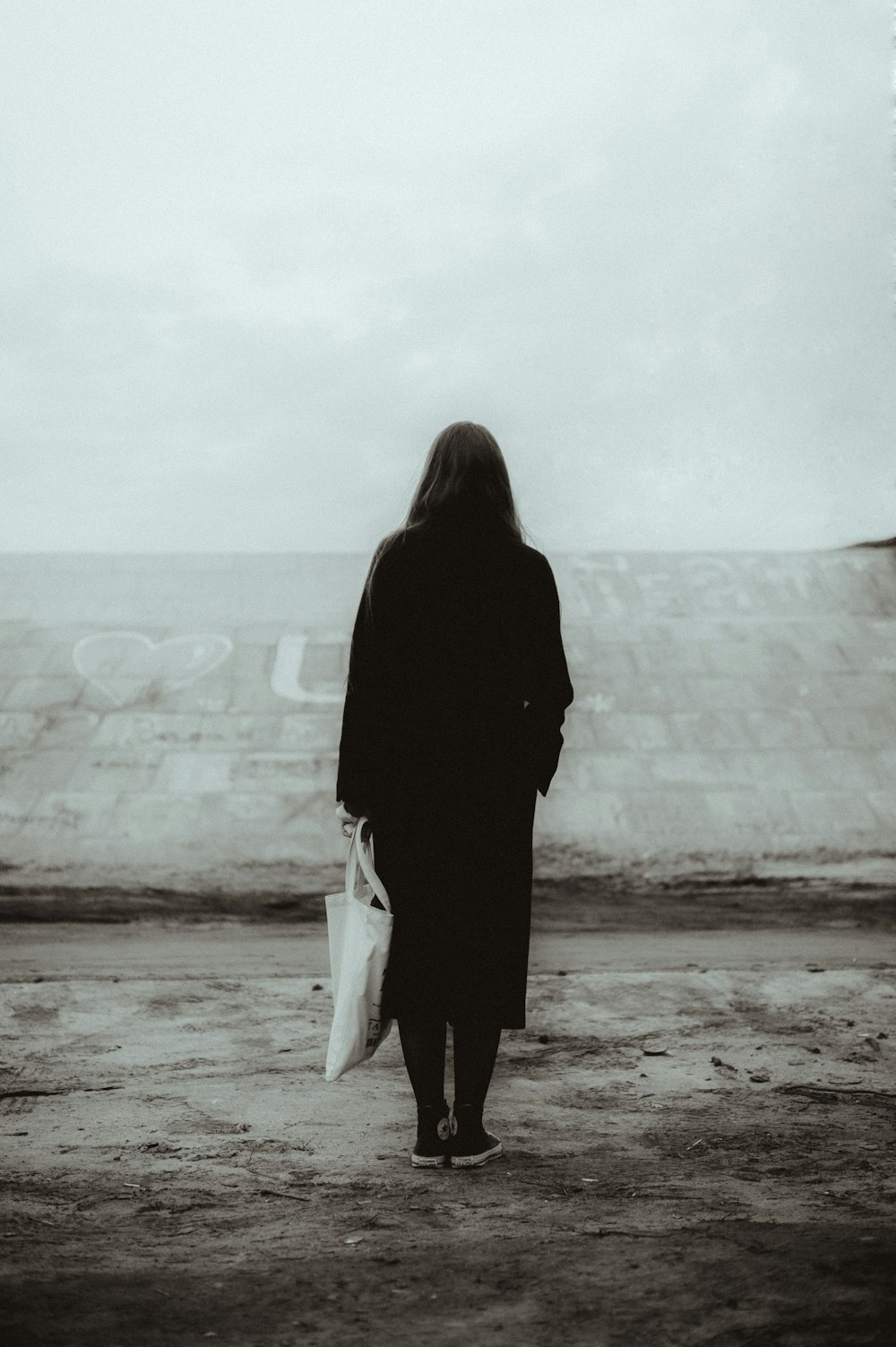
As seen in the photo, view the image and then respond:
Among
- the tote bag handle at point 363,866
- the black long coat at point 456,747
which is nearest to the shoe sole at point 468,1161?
the black long coat at point 456,747

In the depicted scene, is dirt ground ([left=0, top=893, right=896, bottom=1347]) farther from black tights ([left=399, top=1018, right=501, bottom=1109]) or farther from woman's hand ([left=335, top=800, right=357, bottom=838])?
woman's hand ([left=335, top=800, right=357, bottom=838])

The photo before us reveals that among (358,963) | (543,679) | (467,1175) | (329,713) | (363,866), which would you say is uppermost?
(329,713)

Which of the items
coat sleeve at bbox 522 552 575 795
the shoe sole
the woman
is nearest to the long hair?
the woman

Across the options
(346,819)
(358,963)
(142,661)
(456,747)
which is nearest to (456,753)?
(456,747)

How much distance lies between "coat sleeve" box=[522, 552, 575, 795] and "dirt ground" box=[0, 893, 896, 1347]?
972mm

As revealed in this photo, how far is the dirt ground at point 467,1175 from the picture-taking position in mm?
1748

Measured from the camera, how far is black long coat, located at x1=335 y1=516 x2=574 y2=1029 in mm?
2697

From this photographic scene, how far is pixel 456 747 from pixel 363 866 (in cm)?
37

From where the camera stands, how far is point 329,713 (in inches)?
402

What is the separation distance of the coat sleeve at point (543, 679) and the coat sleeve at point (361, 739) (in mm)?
384

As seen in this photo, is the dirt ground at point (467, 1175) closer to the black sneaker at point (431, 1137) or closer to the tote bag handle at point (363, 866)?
the black sneaker at point (431, 1137)

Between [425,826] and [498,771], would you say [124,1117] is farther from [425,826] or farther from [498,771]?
[498,771]

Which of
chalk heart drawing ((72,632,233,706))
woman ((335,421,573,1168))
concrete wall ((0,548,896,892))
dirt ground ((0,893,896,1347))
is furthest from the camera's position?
chalk heart drawing ((72,632,233,706))

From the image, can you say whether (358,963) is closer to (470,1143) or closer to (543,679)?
(470,1143)
